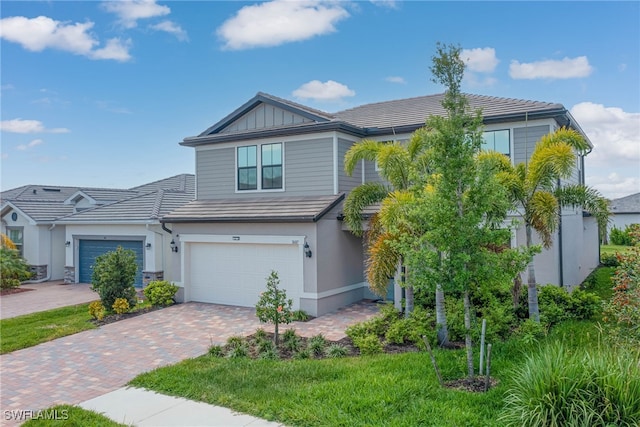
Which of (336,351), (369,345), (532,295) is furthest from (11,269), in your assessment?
(532,295)

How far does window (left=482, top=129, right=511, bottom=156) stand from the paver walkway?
1490 cm

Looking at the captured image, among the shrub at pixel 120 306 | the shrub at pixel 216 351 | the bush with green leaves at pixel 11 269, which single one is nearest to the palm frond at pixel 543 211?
the shrub at pixel 216 351

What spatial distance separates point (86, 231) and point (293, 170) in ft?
38.0

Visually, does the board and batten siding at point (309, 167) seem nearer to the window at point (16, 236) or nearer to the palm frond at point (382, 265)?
the palm frond at point (382, 265)

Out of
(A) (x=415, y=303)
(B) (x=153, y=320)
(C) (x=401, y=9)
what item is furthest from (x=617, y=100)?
(B) (x=153, y=320)

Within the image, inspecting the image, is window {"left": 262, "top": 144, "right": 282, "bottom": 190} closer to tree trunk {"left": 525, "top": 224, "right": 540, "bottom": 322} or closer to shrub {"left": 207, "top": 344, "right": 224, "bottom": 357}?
shrub {"left": 207, "top": 344, "right": 224, "bottom": 357}

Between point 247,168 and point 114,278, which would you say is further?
point 247,168

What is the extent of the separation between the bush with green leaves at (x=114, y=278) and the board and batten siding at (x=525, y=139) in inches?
483

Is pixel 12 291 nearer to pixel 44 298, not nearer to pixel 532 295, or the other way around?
pixel 44 298

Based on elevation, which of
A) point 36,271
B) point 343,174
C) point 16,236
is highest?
point 343,174

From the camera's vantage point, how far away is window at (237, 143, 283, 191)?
14.6 metres

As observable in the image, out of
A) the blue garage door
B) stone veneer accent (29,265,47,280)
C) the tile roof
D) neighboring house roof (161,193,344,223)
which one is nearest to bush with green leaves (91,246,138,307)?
neighboring house roof (161,193,344,223)

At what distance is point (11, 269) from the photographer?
60.8 feet

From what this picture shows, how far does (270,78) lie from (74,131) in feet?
34.0
